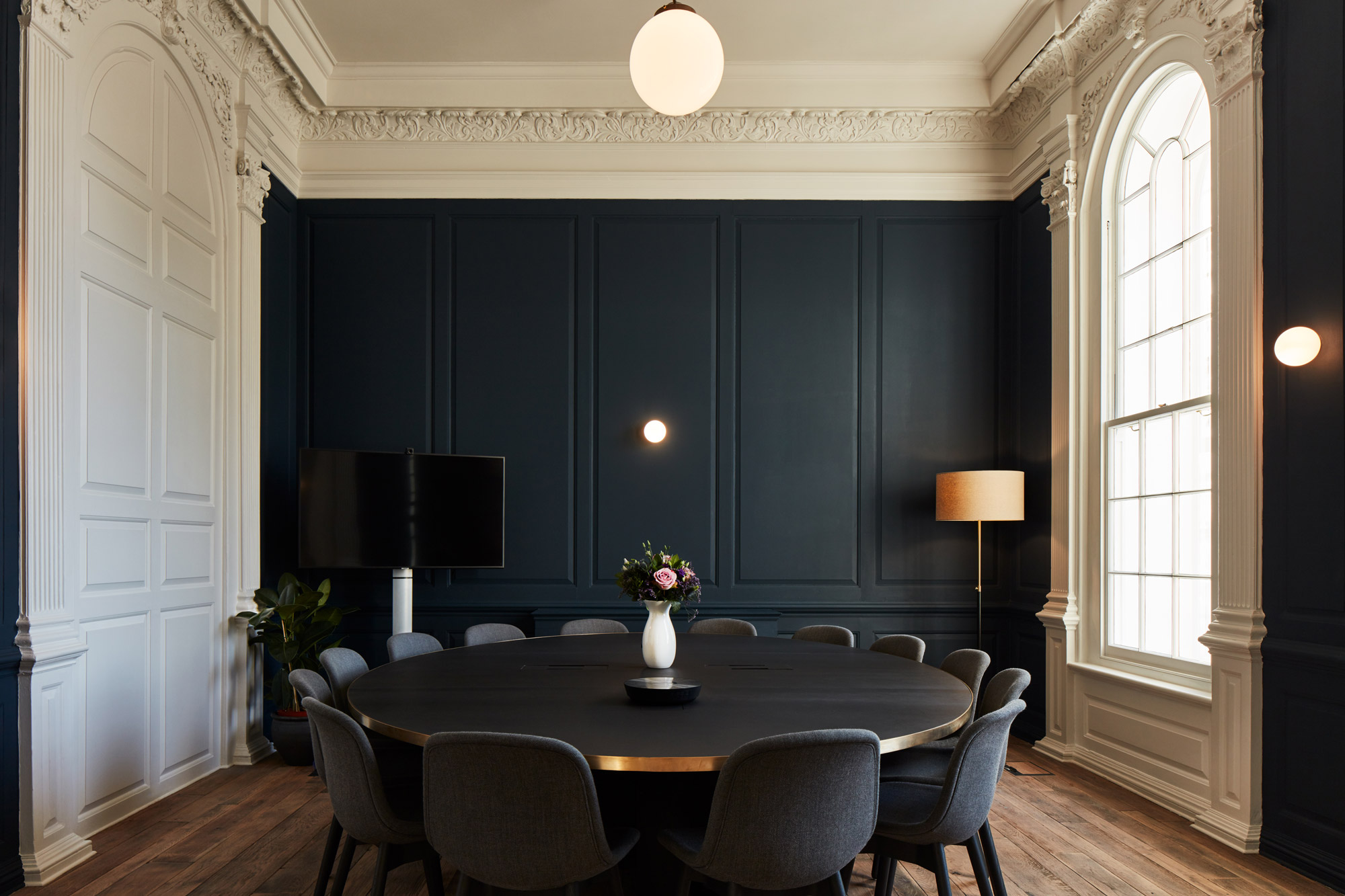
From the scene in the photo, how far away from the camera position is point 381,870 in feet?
8.15

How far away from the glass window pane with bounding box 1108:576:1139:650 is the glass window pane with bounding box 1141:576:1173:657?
0.28 feet

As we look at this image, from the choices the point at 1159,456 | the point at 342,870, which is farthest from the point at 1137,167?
the point at 342,870

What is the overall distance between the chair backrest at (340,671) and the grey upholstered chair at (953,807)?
6.09 feet

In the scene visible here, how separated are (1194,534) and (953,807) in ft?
8.52

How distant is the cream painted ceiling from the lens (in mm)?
5215

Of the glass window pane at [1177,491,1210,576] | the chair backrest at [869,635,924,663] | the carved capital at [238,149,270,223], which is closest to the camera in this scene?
the chair backrest at [869,635,924,663]

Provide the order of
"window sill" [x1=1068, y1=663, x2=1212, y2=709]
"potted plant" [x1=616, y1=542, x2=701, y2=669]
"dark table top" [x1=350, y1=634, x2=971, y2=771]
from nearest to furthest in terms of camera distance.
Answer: "dark table top" [x1=350, y1=634, x2=971, y2=771] → "potted plant" [x1=616, y1=542, x2=701, y2=669] → "window sill" [x1=1068, y1=663, x2=1212, y2=709]

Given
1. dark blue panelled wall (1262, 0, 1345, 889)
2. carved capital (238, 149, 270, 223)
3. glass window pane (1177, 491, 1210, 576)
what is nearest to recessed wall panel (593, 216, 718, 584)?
carved capital (238, 149, 270, 223)

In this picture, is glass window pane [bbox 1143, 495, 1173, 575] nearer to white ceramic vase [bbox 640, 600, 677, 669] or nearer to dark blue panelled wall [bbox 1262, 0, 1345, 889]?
dark blue panelled wall [bbox 1262, 0, 1345, 889]

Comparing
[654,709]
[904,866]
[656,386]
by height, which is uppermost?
[656,386]

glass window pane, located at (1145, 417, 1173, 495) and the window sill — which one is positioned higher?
glass window pane, located at (1145, 417, 1173, 495)

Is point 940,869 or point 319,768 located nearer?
point 940,869

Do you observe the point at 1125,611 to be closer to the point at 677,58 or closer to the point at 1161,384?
the point at 1161,384

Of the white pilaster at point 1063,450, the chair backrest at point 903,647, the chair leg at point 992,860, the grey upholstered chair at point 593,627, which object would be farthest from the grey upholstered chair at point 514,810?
the white pilaster at point 1063,450
